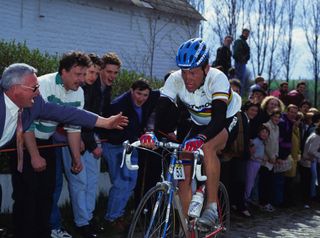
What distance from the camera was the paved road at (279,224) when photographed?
811 centimetres

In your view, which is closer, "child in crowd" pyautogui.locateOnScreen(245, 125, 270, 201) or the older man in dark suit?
the older man in dark suit

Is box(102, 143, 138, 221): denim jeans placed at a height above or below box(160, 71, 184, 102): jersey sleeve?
below

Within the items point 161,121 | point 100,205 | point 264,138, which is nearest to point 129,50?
point 264,138

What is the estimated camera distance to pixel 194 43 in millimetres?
5621

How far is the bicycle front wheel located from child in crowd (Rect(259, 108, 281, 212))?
16.3 ft

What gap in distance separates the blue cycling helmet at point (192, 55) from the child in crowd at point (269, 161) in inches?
176

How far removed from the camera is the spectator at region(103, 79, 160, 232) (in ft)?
23.9

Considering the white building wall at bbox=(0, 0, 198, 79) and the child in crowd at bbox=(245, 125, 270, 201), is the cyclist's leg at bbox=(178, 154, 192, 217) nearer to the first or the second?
the child in crowd at bbox=(245, 125, 270, 201)

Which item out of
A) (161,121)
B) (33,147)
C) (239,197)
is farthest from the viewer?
(239,197)

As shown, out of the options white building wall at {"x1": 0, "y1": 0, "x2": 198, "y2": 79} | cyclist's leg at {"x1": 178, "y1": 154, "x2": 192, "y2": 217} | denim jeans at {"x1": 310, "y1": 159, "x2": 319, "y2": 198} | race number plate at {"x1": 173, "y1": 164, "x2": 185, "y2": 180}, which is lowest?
denim jeans at {"x1": 310, "y1": 159, "x2": 319, "y2": 198}

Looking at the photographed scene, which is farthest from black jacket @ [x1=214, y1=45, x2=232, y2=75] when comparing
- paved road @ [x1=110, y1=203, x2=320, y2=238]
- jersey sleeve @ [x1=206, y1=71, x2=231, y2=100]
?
jersey sleeve @ [x1=206, y1=71, x2=231, y2=100]

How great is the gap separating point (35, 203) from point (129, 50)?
13.9 m

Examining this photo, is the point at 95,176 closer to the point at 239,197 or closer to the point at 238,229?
the point at 238,229

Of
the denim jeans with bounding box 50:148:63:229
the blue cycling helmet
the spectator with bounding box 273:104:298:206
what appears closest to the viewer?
the blue cycling helmet
